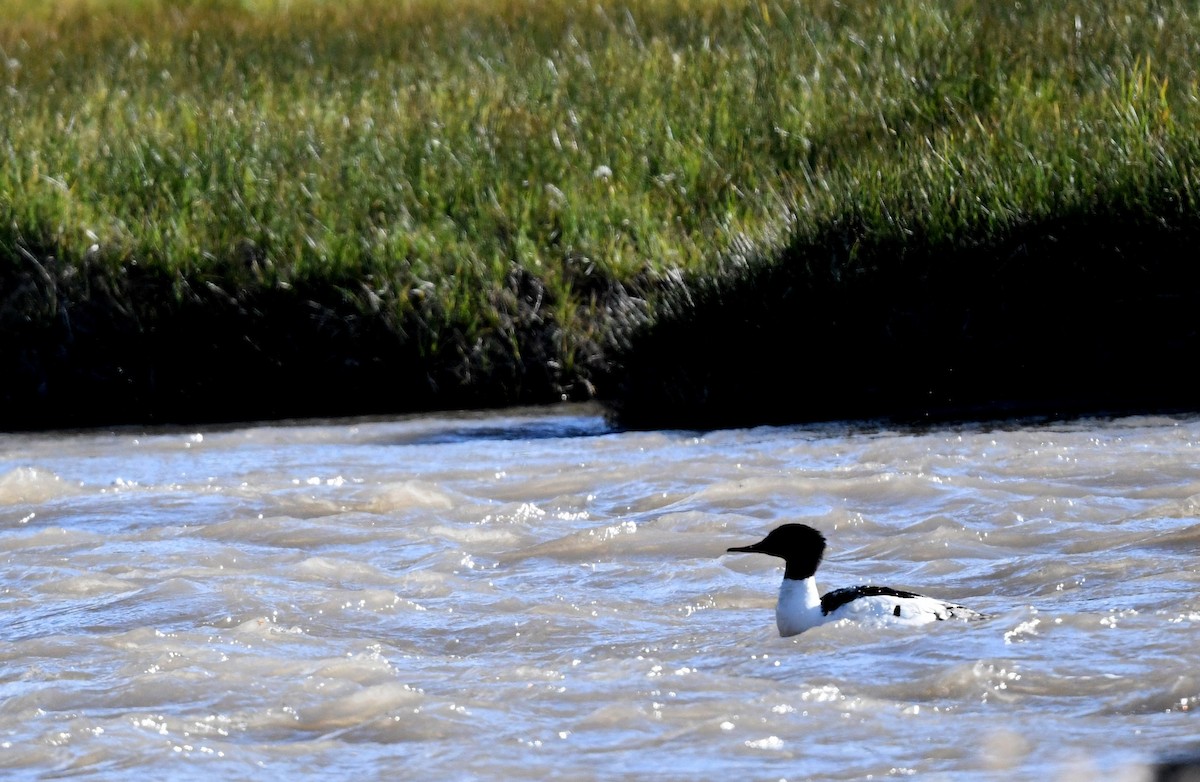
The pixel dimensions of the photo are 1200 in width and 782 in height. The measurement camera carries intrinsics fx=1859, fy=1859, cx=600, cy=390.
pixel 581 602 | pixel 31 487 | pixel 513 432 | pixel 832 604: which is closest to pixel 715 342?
pixel 513 432

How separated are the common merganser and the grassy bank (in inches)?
171

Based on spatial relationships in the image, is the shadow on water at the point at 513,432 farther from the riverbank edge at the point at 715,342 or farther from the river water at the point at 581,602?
the riverbank edge at the point at 715,342

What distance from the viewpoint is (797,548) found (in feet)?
22.8

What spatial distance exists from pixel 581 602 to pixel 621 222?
598 cm

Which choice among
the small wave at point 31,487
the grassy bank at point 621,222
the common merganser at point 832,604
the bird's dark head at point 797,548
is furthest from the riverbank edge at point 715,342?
the common merganser at point 832,604

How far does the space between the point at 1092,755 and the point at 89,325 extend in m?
8.96

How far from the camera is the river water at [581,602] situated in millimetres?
5309

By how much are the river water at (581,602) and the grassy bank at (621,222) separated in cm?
68

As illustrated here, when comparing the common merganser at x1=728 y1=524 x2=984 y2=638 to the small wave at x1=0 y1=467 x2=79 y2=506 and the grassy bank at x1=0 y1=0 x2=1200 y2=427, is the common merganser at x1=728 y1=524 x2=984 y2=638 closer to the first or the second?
the grassy bank at x1=0 y1=0 x2=1200 y2=427

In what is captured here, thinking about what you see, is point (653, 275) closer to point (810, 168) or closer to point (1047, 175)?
point (810, 168)

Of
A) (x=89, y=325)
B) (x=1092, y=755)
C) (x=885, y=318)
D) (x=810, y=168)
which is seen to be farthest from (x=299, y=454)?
(x=1092, y=755)

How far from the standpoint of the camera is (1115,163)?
36.0 feet

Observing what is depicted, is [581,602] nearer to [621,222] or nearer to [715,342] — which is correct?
[715,342]

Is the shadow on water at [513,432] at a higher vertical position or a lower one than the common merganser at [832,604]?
higher
